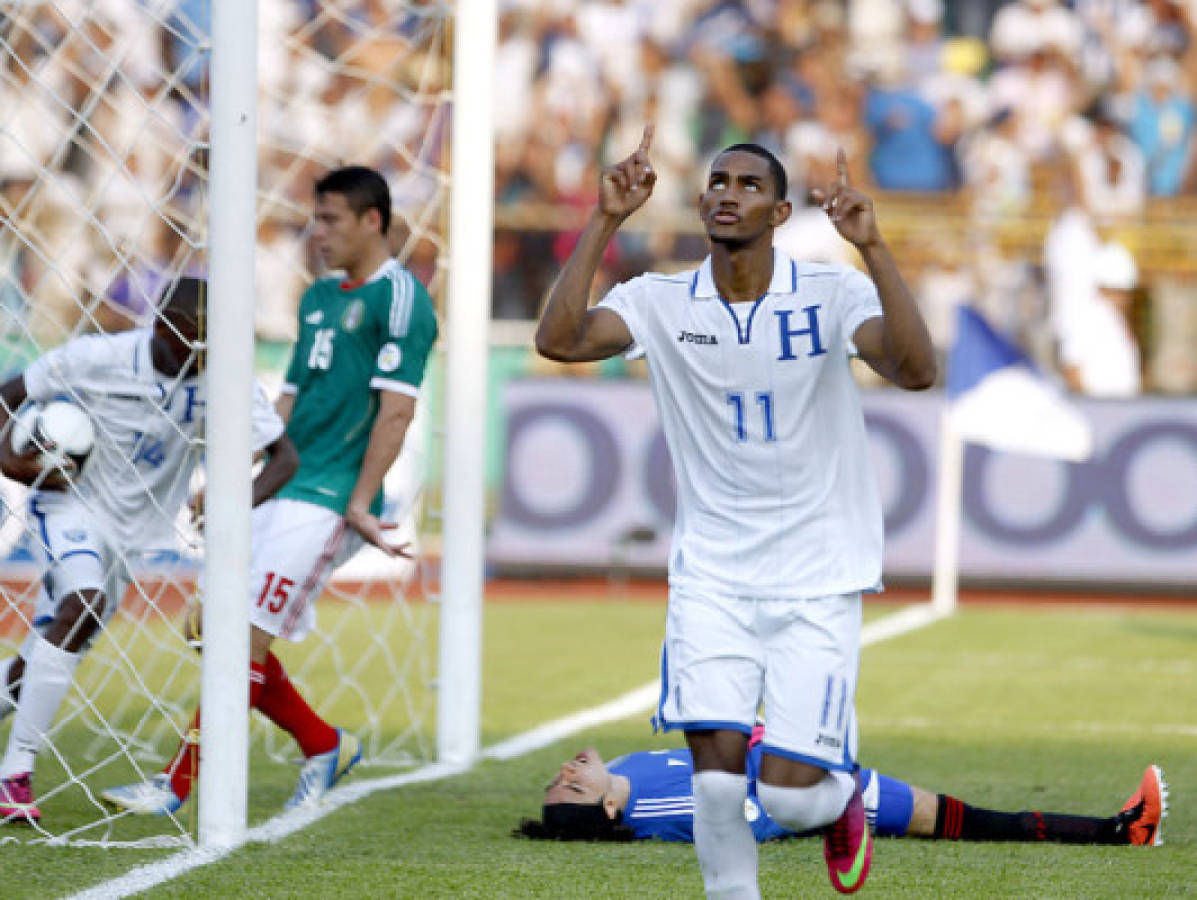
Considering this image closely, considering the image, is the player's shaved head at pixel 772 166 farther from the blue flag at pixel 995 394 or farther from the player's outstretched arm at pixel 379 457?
the blue flag at pixel 995 394

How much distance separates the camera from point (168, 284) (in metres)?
6.44

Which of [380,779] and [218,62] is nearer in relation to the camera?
[218,62]

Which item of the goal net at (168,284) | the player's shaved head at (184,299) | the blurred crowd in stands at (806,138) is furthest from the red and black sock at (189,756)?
the blurred crowd in stands at (806,138)

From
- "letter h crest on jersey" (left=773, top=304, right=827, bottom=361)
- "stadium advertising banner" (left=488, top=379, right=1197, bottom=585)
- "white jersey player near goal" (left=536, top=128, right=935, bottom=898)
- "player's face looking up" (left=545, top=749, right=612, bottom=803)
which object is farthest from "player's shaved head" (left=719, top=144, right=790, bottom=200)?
"stadium advertising banner" (left=488, top=379, right=1197, bottom=585)

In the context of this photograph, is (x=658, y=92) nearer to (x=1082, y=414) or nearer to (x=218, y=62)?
(x=1082, y=414)

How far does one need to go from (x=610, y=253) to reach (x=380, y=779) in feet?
34.5

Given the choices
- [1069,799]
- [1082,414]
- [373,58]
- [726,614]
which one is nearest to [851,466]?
[726,614]

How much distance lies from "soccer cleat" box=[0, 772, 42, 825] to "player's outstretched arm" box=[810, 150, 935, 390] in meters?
3.18

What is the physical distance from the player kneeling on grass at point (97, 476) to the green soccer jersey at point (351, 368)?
0.75 ft

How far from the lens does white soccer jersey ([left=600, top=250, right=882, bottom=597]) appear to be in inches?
182

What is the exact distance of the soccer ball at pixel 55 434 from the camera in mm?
6277

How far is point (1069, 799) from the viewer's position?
22.7 feet

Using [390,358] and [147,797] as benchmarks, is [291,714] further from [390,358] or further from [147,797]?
[390,358]

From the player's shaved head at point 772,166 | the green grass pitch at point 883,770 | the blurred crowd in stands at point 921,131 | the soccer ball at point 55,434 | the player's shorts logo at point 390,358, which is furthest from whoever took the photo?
the blurred crowd in stands at point 921,131
